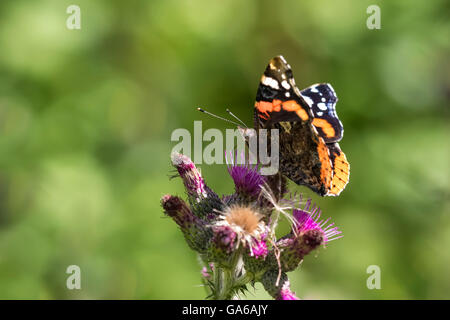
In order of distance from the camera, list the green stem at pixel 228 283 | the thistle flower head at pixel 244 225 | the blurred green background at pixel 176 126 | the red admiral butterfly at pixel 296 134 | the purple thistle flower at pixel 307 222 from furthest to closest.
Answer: the blurred green background at pixel 176 126 → the red admiral butterfly at pixel 296 134 → the purple thistle flower at pixel 307 222 → the green stem at pixel 228 283 → the thistle flower head at pixel 244 225

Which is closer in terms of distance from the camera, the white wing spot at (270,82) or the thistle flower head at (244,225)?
the thistle flower head at (244,225)

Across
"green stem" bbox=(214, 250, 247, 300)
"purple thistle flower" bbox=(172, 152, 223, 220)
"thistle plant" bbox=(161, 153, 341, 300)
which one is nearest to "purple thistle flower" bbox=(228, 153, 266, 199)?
"thistle plant" bbox=(161, 153, 341, 300)

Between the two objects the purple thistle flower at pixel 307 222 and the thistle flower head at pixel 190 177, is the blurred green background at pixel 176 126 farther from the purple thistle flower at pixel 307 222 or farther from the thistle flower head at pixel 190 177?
the purple thistle flower at pixel 307 222

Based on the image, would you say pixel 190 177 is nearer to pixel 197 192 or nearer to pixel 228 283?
pixel 197 192

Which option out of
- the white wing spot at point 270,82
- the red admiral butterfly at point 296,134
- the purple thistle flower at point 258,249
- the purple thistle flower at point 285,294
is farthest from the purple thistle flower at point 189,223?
the white wing spot at point 270,82

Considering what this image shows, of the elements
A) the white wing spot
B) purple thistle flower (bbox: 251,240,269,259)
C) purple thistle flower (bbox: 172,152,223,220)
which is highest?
the white wing spot

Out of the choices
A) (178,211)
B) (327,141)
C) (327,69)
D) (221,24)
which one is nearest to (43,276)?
(178,211)

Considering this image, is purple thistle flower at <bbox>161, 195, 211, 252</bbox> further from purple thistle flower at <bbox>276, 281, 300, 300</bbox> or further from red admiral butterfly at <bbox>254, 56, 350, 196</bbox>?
red admiral butterfly at <bbox>254, 56, 350, 196</bbox>
